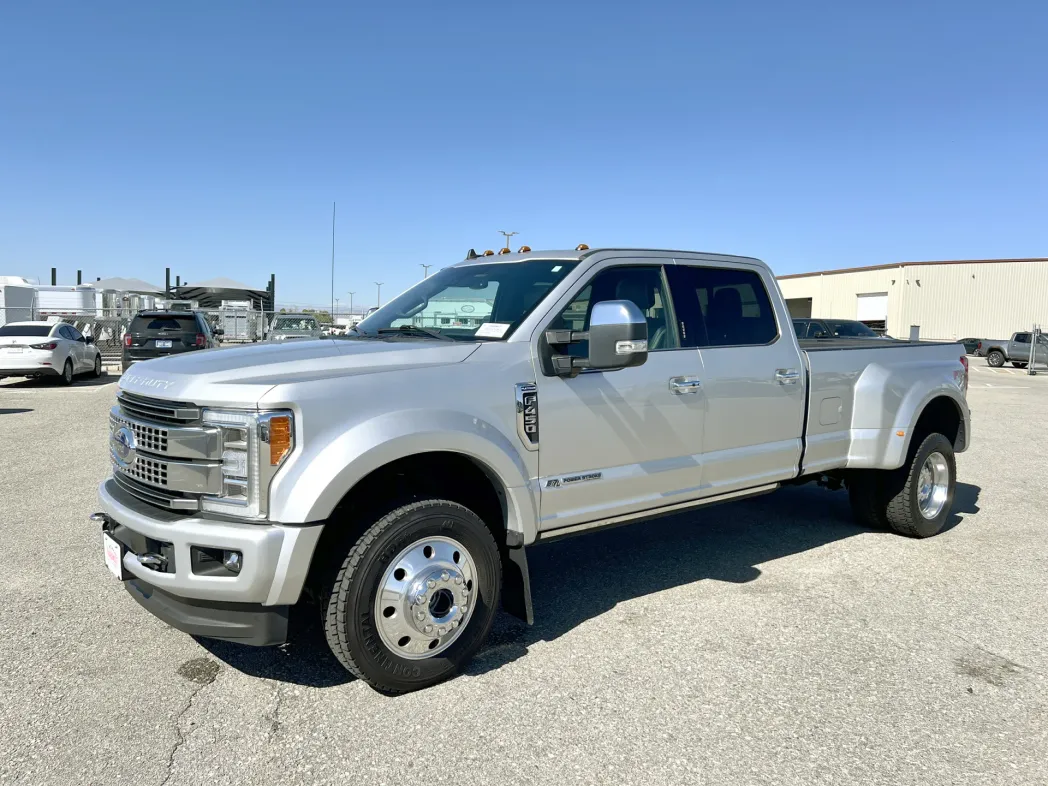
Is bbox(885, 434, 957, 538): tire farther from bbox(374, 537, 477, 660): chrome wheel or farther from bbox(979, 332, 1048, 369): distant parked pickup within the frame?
bbox(979, 332, 1048, 369): distant parked pickup

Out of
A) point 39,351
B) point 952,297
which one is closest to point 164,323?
point 39,351

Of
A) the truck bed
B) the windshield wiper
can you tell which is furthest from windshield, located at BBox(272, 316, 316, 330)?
the windshield wiper

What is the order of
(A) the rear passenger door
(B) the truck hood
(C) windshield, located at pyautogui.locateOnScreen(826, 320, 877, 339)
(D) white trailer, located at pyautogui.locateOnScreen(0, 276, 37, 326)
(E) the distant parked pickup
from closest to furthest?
(B) the truck hood, (A) the rear passenger door, (C) windshield, located at pyautogui.locateOnScreen(826, 320, 877, 339), (D) white trailer, located at pyautogui.locateOnScreen(0, 276, 37, 326), (E) the distant parked pickup

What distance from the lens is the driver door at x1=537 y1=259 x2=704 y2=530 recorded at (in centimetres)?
369

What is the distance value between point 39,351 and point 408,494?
16413 millimetres

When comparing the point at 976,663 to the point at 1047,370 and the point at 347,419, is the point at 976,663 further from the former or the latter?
the point at 1047,370

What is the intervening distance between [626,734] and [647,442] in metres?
1.54

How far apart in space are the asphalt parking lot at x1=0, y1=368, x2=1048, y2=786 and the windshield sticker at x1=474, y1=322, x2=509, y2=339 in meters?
1.53

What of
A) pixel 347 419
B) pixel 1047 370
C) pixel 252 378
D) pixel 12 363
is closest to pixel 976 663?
pixel 347 419

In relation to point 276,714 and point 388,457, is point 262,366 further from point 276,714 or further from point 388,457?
point 276,714

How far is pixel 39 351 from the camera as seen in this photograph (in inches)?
644

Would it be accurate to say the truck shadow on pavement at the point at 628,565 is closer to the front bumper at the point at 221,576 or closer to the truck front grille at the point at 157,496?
the front bumper at the point at 221,576

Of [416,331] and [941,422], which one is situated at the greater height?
[416,331]

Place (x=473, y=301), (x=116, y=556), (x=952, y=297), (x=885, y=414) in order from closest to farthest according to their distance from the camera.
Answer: (x=116, y=556) → (x=473, y=301) → (x=885, y=414) → (x=952, y=297)
